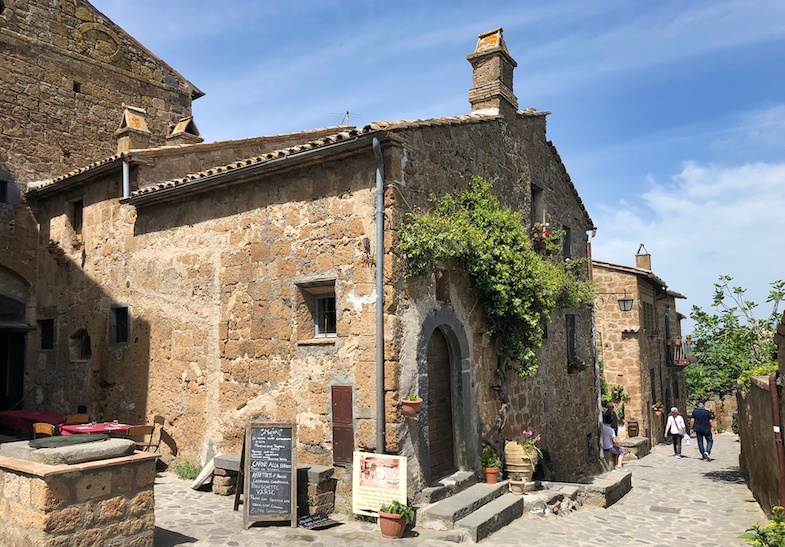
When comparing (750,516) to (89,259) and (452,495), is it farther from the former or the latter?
(89,259)

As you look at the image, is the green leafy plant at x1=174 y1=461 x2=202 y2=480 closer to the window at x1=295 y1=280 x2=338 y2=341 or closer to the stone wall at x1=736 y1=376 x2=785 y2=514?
the window at x1=295 y1=280 x2=338 y2=341

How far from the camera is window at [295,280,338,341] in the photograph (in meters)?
8.68

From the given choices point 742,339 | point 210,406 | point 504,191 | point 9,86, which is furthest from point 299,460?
point 9,86

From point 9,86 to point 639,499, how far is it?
613 inches

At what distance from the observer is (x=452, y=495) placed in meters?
8.27

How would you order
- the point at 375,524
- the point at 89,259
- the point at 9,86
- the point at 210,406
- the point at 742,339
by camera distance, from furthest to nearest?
the point at 9,86
the point at 89,259
the point at 742,339
the point at 210,406
the point at 375,524

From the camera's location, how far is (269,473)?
759cm

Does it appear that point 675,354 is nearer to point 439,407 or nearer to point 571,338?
point 571,338

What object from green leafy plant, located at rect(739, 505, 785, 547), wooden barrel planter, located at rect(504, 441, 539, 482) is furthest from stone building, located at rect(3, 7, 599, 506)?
green leafy plant, located at rect(739, 505, 785, 547)

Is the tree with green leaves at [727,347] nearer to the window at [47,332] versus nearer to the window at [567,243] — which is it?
the window at [567,243]

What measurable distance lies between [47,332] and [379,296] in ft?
30.8

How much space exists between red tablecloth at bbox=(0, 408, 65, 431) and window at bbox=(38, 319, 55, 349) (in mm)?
1990

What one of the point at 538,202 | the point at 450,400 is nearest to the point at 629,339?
the point at 538,202

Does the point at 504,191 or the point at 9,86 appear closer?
the point at 504,191
